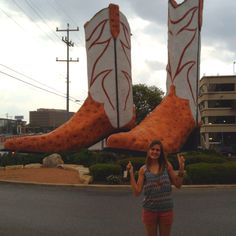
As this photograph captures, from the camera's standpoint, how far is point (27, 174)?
1794cm

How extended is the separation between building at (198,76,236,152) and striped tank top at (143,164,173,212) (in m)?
63.2

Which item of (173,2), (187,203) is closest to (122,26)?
(173,2)

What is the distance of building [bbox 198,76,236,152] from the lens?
68.8 m

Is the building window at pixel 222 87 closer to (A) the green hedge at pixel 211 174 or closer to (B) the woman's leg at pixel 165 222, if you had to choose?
(A) the green hedge at pixel 211 174

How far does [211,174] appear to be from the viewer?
15.0m

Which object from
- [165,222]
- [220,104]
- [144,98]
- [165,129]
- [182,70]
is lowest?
[165,222]

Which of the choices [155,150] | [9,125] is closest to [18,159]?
[155,150]

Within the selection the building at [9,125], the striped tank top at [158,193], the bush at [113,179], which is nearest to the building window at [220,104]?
the bush at [113,179]

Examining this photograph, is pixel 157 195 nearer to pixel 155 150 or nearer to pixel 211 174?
pixel 155 150

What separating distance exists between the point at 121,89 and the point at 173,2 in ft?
15.4

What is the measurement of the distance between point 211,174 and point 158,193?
10.1 meters

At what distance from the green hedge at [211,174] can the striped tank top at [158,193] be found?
9859 millimetres

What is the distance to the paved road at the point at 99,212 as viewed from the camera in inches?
312

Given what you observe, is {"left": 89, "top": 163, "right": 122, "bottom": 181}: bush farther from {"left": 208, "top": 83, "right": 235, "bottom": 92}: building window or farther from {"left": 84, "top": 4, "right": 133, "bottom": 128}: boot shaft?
{"left": 208, "top": 83, "right": 235, "bottom": 92}: building window
